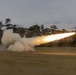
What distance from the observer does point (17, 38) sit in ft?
158

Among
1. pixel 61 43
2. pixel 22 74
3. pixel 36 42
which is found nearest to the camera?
pixel 22 74

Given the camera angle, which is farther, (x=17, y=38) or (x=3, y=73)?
(x=17, y=38)

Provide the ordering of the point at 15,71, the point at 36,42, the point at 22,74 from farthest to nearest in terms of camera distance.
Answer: the point at 36,42, the point at 15,71, the point at 22,74

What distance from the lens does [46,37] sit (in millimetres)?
46469

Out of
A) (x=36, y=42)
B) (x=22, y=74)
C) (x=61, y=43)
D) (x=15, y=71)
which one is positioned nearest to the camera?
(x=22, y=74)

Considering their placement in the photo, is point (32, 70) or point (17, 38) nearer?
point (32, 70)

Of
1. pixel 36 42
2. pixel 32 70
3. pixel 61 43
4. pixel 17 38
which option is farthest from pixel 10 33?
pixel 61 43

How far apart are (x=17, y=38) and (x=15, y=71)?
25967 mm

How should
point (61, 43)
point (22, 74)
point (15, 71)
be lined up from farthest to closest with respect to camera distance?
1. point (61, 43)
2. point (15, 71)
3. point (22, 74)

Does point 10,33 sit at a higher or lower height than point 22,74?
higher

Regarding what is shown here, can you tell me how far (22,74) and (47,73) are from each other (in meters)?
1.88

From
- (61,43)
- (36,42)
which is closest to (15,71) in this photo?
(36,42)

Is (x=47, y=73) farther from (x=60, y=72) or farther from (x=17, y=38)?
(x=17, y=38)

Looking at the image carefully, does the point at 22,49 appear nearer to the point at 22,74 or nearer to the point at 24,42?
the point at 24,42
